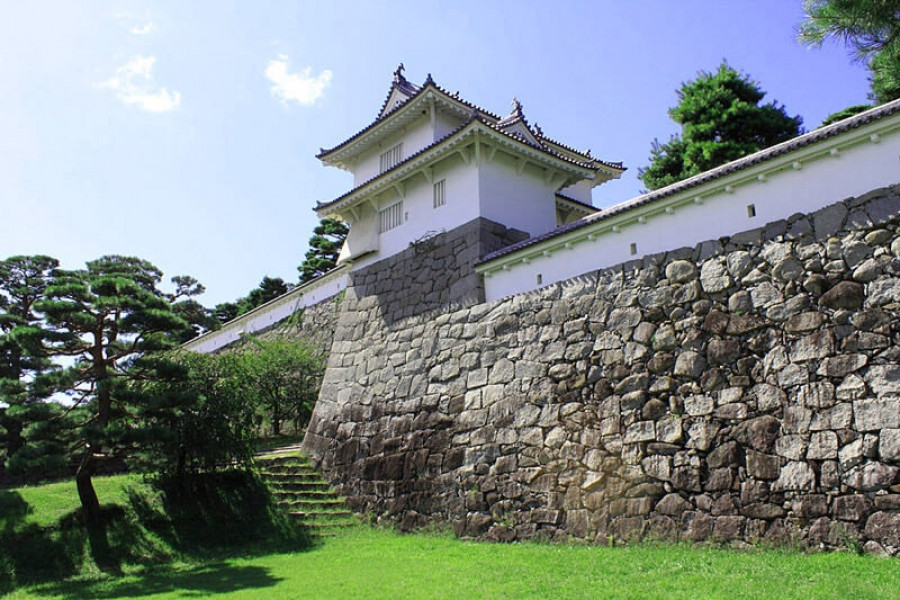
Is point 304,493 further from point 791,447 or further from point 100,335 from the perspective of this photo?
point 791,447

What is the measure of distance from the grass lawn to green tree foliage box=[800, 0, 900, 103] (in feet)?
15.9

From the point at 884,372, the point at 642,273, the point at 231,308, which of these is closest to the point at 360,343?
the point at 642,273

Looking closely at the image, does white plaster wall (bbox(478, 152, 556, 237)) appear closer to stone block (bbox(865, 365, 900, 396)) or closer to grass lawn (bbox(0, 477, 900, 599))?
grass lawn (bbox(0, 477, 900, 599))

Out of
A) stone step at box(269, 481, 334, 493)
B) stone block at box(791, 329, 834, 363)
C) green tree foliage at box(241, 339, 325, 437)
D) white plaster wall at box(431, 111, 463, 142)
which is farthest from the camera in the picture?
green tree foliage at box(241, 339, 325, 437)

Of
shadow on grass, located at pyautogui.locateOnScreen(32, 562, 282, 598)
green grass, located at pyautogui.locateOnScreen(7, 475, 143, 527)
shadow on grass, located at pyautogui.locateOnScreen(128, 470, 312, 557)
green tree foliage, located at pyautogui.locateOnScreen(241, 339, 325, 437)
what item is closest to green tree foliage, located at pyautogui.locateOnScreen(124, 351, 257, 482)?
shadow on grass, located at pyautogui.locateOnScreen(128, 470, 312, 557)

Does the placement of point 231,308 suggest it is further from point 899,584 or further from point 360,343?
point 899,584

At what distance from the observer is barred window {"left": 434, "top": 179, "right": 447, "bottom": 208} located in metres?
12.1

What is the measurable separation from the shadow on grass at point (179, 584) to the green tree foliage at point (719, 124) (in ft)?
45.9

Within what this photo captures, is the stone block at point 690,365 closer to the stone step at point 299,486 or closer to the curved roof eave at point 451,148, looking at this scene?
the curved roof eave at point 451,148

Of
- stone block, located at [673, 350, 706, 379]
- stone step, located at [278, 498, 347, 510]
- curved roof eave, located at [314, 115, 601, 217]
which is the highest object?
curved roof eave, located at [314, 115, 601, 217]

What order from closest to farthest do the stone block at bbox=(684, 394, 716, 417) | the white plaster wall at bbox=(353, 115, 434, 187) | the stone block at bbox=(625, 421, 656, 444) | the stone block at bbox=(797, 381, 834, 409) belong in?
the stone block at bbox=(797, 381, 834, 409)
the stone block at bbox=(684, 394, 716, 417)
the stone block at bbox=(625, 421, 656, 444)
the white plaster wall at bbox=(353, 115, 434, 187)

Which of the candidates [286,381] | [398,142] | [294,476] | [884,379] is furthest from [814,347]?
[286,381]

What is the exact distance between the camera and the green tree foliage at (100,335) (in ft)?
29.8

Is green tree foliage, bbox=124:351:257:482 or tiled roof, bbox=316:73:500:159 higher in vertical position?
tiled roof, bbox=316:73:500:159
